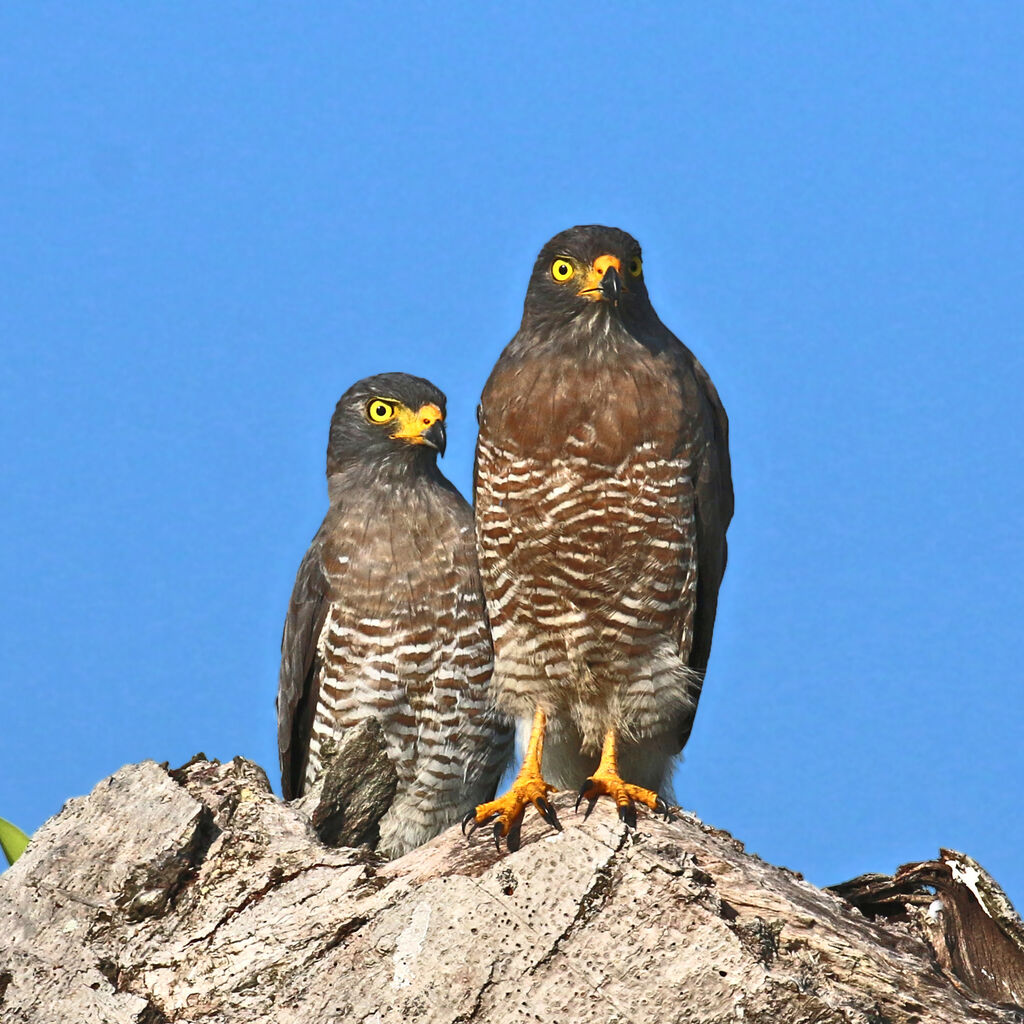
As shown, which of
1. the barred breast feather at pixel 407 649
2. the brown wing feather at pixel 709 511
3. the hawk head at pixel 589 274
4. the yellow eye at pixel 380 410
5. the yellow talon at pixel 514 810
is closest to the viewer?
the yellow talon at pixel 514 810

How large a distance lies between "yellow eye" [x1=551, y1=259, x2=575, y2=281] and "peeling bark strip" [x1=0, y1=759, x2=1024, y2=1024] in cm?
260

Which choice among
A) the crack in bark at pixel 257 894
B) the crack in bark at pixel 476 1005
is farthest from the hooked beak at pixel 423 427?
the crack in bark at pixel 476 1005

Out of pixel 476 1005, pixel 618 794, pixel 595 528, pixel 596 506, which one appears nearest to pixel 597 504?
pixel 596 506

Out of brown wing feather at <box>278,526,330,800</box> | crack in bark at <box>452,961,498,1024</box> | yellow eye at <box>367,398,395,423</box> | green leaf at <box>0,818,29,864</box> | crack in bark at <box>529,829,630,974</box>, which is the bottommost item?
crack in bark at <box>452,961,498,1024</box>

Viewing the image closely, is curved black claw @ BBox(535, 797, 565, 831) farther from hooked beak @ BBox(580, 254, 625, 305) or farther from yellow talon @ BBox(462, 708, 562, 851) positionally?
hooked beak @ BBox(580, 254, 625, 305)

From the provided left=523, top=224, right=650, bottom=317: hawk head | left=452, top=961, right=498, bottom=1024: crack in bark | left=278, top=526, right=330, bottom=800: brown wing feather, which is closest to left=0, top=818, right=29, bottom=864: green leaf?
left=278, top=526, right=330, bottom=800: brown wing feather

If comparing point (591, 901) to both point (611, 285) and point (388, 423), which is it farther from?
point (388, 423)

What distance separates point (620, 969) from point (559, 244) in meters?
3.41

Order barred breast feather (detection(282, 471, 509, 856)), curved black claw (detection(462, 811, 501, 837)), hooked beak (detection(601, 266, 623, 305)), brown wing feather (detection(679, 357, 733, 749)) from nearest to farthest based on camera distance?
curved black claw (detection(462, 811, 501, 837)) → hooked beak (detection(601, 266, 623, 305)) → brown wing feather (detection(679, 357, 733, 749)) → barred breast feather (detection(282, 471, 509, 856))

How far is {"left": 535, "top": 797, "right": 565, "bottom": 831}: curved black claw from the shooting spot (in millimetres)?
5566

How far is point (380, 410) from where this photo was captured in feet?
27.0

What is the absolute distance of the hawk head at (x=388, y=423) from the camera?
8.02 meters

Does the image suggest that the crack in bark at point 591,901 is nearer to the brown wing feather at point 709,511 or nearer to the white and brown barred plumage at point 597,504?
the white and brown barred plumage at point 597,504

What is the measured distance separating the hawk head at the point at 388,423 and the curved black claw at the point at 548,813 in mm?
2680
